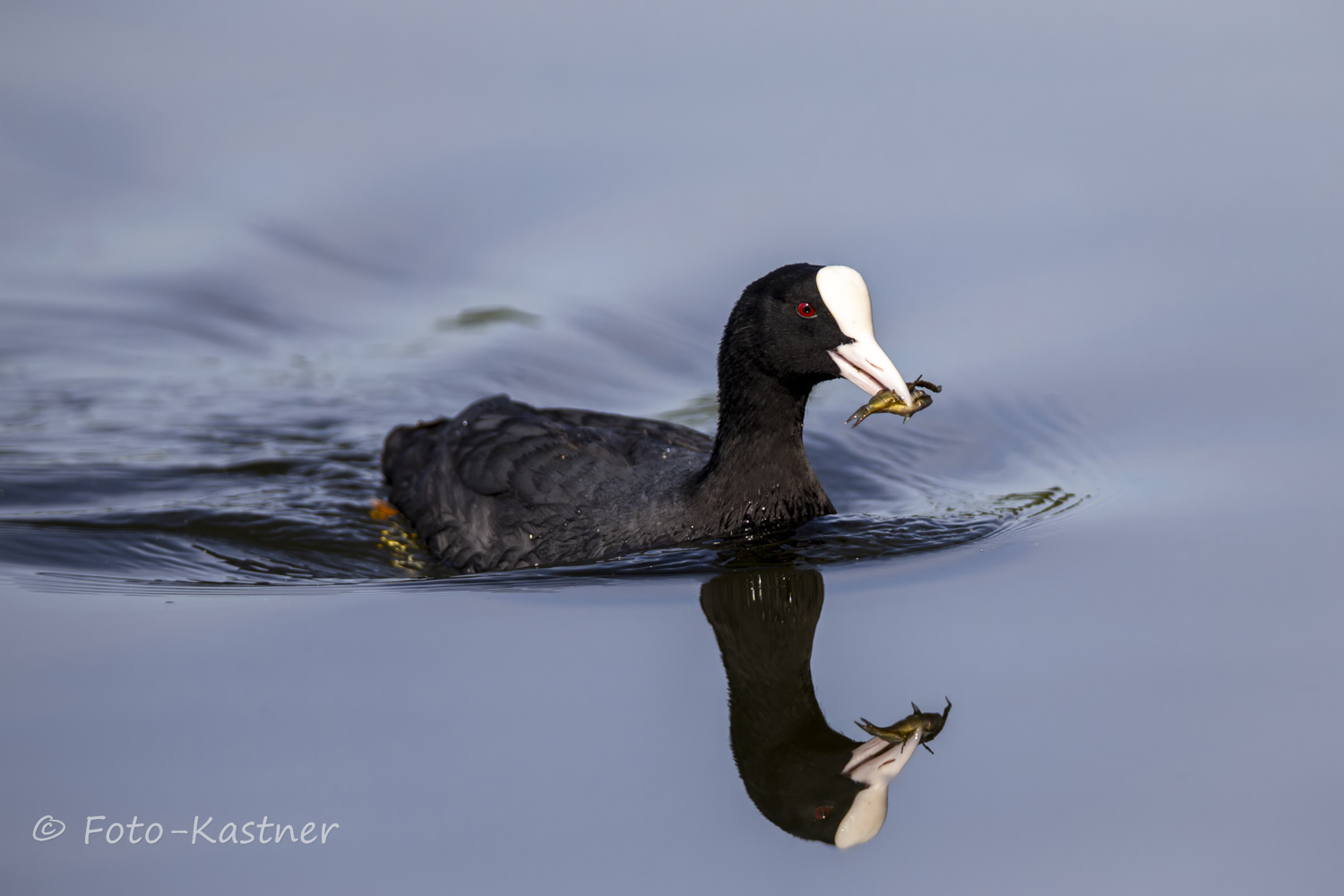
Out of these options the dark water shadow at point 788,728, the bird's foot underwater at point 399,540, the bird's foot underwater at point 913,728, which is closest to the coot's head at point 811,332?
the dark water shadow at point 788,728

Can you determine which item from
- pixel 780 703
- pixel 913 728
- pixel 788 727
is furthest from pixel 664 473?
pixel 913 728

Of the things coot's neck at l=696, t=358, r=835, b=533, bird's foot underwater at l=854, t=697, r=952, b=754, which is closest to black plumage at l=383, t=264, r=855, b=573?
coot's neck at l=696, t=358, r=835, b=533

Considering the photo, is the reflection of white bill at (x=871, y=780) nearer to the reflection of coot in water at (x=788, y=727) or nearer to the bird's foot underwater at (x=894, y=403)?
the reflection of coot in water at (x=788, y=727)

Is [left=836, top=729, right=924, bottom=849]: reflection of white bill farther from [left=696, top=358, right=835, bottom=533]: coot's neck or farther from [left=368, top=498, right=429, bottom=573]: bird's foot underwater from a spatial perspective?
[left=368, top=498, right=429, bottom=573]: bird's foot underwater

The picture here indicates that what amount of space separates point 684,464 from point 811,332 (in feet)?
3.42

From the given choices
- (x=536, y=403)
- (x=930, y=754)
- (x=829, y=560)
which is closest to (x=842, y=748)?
(x=930, y=754)

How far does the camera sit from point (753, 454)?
20.3 ft

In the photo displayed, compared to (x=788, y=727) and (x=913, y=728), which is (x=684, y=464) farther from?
(x=913, y=728)

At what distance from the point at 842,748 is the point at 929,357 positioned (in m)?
4.41

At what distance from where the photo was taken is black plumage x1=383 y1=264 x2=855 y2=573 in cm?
597

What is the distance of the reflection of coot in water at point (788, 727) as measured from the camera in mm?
4207

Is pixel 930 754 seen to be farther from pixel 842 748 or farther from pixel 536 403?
pixel 536 403

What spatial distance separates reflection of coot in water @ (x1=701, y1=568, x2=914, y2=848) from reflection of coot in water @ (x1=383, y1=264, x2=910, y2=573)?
0.45 meters

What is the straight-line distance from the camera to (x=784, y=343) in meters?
5.93
